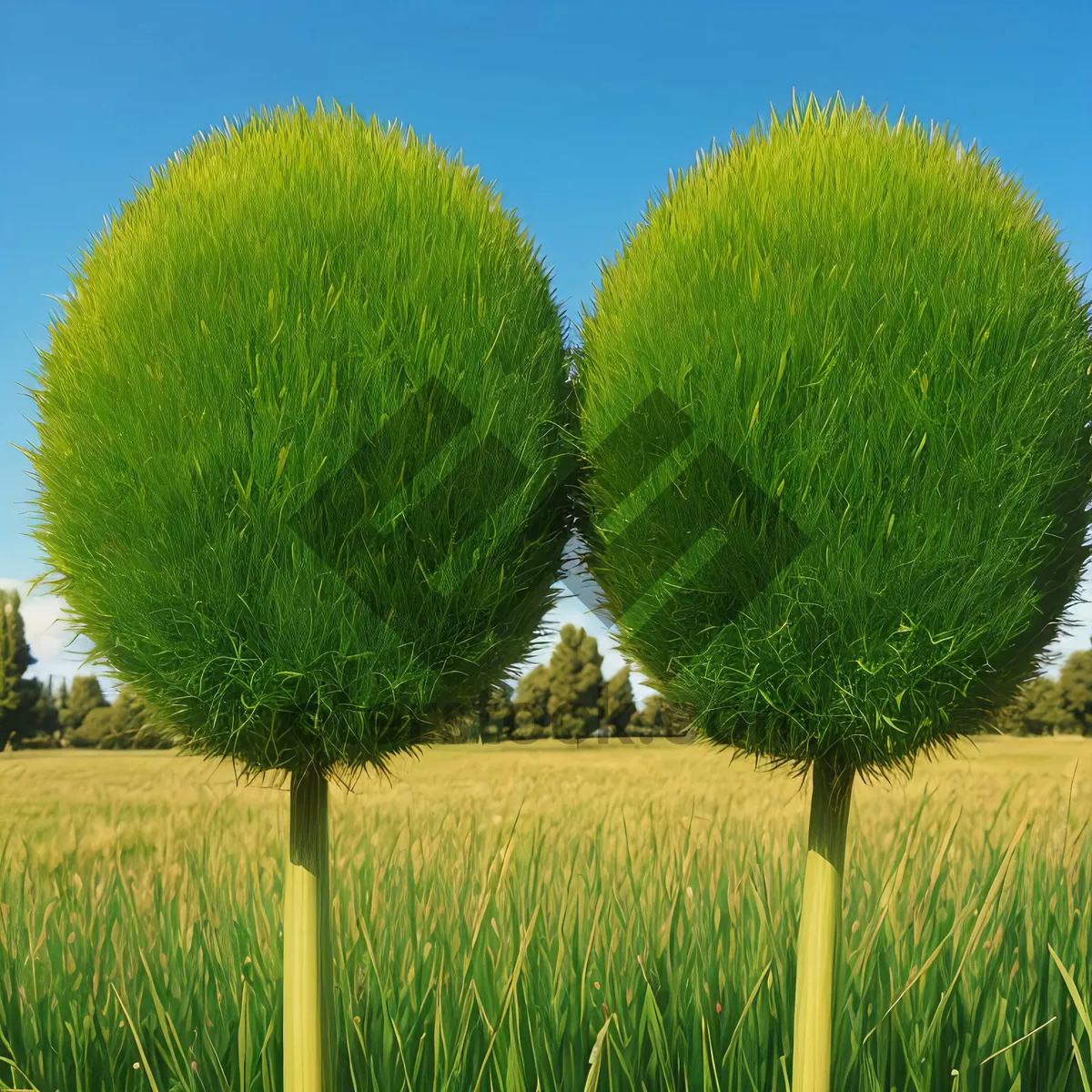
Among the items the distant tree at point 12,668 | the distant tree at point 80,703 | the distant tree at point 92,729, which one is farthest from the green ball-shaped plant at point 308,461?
the distant tree at point 80,703

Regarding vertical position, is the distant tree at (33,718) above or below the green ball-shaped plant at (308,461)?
below

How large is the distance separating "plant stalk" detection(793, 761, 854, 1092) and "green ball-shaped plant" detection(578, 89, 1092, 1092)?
0.01 meters

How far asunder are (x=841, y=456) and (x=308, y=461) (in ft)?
6.30

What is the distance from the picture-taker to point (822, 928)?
12.7 feet

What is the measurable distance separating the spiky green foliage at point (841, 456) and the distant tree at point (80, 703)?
45596mm

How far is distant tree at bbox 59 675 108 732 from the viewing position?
4349 cm

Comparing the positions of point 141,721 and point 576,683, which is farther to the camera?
point 576,683

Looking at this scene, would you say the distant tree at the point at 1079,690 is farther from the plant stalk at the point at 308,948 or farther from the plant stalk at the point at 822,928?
the plant stalk at the point at 308,948

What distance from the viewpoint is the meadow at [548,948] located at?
174 inches

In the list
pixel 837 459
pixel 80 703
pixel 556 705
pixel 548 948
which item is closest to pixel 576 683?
pixel 556 705

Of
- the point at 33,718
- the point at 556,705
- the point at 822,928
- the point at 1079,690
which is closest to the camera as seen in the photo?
the point at 822,928

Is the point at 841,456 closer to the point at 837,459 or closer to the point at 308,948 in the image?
the point at 837,459

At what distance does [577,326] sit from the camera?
4.22 meters

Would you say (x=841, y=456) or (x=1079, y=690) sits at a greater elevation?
(x=841, y=456)
